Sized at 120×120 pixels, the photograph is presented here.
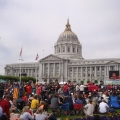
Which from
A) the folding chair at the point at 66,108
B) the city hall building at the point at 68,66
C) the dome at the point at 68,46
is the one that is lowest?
the folding chair at the point at 66,108

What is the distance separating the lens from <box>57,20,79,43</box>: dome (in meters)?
118

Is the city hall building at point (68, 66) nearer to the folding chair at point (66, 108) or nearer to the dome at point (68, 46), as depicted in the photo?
the dome at point (68, 46)

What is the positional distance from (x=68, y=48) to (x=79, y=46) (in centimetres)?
654

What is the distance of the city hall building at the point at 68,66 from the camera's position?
96.7m

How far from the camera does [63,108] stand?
14.9m

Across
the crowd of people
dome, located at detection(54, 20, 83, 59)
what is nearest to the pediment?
dome, located at detection(54, 20, 83, 59)

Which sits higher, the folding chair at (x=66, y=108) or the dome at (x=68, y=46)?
the dome at (x=68, y=46)

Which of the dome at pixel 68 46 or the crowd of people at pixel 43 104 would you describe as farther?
the dome at pixel 68 46

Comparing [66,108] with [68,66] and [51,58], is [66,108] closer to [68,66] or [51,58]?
[68,66]

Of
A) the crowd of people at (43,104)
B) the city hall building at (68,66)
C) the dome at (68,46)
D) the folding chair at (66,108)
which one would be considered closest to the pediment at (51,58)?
the city hall building at (68,66)

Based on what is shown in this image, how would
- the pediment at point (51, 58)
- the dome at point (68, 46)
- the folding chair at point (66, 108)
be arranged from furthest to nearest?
the dome at point (68, 46) → the pediment at point (51, 58) → the folding chair at point (66, 108)

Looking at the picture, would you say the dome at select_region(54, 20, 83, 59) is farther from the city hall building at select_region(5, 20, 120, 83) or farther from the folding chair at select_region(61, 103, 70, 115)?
the folding chair at select_region(61, 103, 70, 115)

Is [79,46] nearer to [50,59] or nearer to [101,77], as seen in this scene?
[50,59]

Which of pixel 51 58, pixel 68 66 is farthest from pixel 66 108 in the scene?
pixel 51 58
